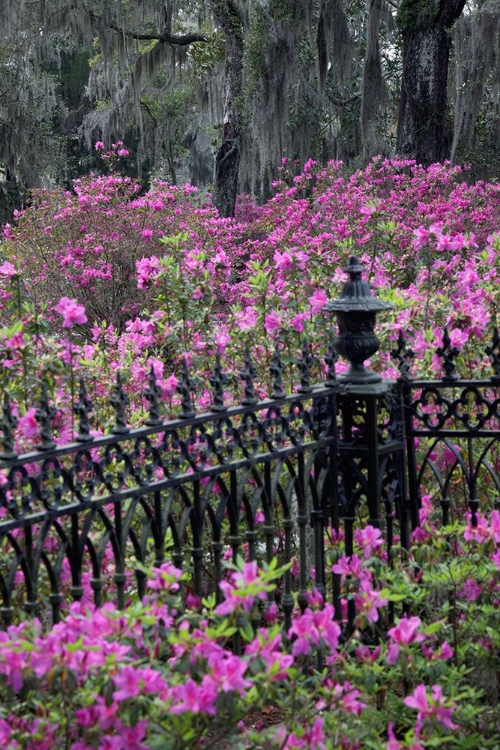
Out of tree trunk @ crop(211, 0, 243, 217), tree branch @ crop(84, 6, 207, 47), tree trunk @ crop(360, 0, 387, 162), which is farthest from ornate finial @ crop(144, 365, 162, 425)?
tree branch @ crop(84, 6, 207, 47)

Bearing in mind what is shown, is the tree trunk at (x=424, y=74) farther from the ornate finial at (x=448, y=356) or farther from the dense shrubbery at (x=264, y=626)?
the ornate finial at (x=448, y=356)

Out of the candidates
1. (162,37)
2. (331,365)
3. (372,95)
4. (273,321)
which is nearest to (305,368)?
(331,365)

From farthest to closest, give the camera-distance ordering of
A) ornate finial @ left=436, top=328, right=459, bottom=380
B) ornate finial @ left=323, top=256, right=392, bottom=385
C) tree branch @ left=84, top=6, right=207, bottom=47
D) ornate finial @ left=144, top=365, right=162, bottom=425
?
1. tree branch @ left=84, top=6, right=207, bottom=47
2. ornate finial @ left=436, top=328, right=459, bottom=380
3. ornate finial @ left=323, top=256, right=392, bottom=385
4. ornate finial @ left=144, top=365, right=162, bottom=425

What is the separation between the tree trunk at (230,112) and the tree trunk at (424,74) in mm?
4045

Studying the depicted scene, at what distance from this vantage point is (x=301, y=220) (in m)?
10.9

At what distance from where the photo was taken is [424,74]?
42.6 feet

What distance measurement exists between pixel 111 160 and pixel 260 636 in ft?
37.3

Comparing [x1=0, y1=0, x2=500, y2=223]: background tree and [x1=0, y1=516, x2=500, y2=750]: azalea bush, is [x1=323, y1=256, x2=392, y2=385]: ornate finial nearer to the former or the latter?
[x1=0, y1=516, x2=500, y2=750]: azalea bush

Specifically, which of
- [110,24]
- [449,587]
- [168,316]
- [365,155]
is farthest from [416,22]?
[449,587]

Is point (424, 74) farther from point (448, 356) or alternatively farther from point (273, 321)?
point (448, 356)

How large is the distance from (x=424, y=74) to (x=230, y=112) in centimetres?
452

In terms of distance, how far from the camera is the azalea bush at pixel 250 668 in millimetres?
2098

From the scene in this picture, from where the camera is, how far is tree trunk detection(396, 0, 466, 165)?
42.2 feet

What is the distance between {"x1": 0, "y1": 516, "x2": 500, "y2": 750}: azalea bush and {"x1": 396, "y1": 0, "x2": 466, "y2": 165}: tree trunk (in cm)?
1063
